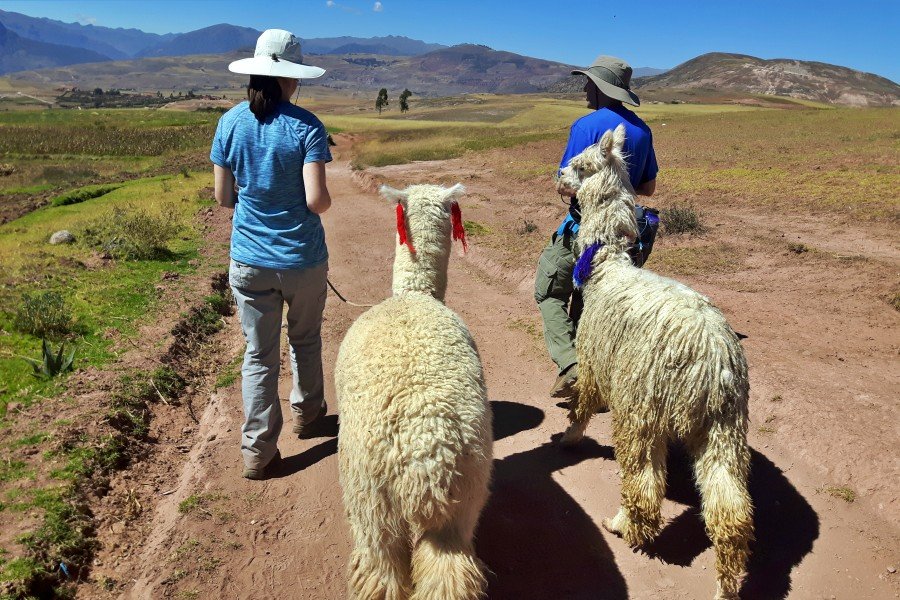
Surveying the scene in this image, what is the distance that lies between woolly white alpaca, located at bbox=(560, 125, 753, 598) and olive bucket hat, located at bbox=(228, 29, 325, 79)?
7.25 feet

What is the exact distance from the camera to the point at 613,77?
16.8 ft

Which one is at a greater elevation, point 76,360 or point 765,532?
point 765,532

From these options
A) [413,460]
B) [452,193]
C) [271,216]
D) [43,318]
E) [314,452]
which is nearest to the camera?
[413,460]

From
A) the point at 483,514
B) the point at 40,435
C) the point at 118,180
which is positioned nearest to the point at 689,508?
the point at 483,514

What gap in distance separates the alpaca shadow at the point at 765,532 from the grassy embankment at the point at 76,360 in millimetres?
4225

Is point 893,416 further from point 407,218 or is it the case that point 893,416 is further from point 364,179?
point 364,179

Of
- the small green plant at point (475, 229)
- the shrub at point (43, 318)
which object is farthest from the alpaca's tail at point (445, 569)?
the small green plant at point (475, 229)

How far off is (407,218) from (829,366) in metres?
4.87

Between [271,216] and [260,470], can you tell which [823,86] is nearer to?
[271,216]

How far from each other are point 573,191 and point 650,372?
1.76 m

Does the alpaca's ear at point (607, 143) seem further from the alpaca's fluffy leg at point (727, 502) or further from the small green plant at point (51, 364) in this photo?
the small green plant at point (51, 364)

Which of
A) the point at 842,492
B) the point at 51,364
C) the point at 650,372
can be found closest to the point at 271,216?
the point at 650,372

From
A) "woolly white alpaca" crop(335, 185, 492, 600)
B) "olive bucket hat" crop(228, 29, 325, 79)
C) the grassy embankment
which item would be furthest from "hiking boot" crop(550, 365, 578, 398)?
the grassy embankment

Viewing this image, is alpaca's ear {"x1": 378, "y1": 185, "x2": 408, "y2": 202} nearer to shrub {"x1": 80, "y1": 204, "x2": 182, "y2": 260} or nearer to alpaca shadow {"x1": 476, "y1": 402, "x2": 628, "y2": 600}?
alpaca shadow {"x1": 476, "y1": 402, "x2": 628, "y2": 600}
